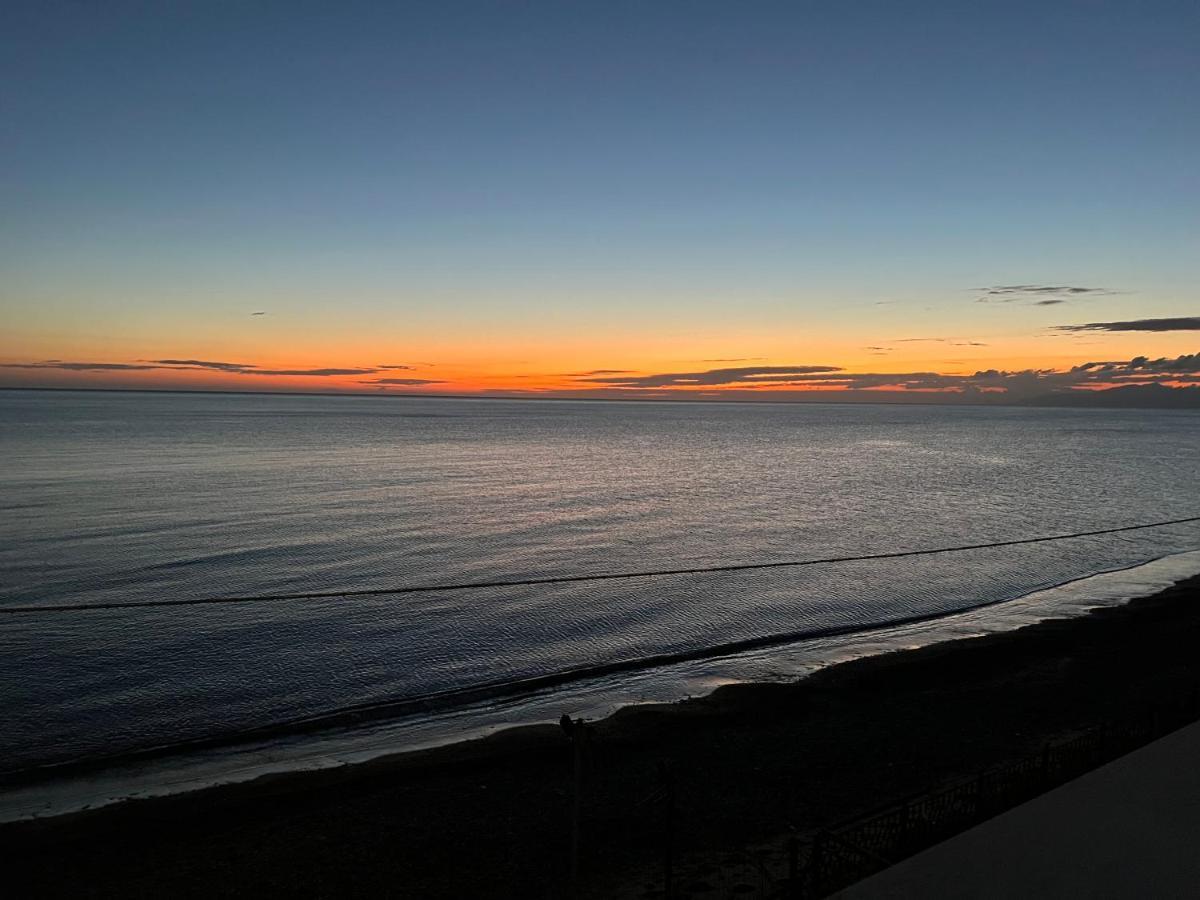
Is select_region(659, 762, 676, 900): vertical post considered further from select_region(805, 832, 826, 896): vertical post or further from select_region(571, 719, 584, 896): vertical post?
select_region(805, 832, 826, 896): vertical post

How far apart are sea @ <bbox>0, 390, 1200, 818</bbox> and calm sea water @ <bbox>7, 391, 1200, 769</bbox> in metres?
0.18

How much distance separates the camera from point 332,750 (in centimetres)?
2128

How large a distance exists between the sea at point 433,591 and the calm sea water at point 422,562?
18cm

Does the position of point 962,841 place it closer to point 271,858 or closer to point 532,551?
point 271,858

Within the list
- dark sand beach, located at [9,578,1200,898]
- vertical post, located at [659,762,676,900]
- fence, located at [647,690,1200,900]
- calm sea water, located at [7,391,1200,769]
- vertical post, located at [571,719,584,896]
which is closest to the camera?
vertical post, located at [659,762,676,900]

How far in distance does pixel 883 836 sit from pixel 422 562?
31.7 metres

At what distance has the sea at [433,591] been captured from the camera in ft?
74.9

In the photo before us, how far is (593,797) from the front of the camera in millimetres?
18234

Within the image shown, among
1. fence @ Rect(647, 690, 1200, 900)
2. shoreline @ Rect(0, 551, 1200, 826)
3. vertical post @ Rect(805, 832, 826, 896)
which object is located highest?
vertical post @ Rect(805, 832, 826, 896)

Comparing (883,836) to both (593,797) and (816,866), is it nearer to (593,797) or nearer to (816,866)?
(816,866)

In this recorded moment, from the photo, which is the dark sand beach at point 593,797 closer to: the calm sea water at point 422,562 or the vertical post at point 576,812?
the vertical post at point 576,812

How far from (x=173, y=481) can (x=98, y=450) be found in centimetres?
3772

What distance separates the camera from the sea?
74.9 ft

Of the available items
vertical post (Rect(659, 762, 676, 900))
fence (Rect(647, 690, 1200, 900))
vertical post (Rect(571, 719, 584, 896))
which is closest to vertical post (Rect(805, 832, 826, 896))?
fence (Rect(647, 690, 1200, 900))
